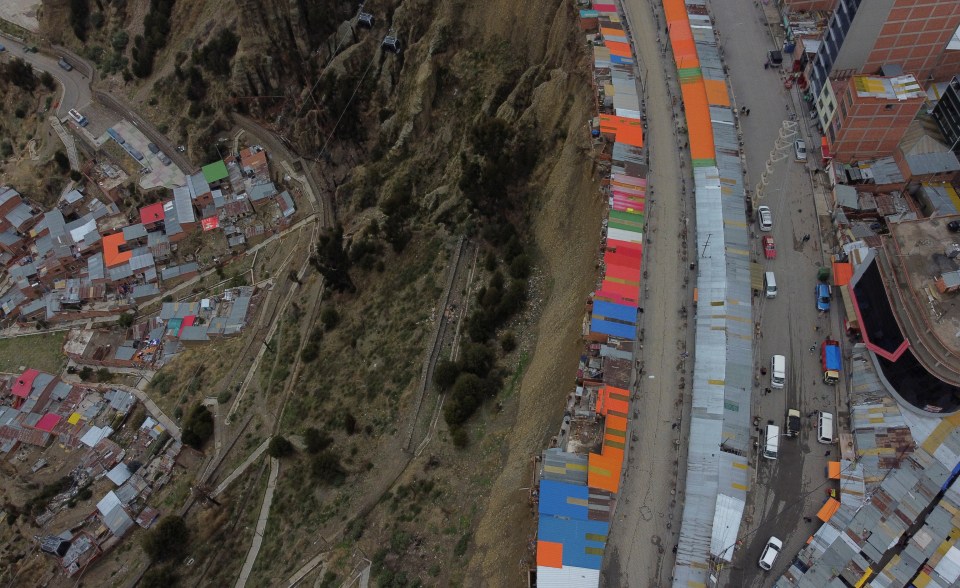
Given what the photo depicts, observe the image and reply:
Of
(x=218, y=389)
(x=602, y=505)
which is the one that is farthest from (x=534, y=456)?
(x=218, y=389)

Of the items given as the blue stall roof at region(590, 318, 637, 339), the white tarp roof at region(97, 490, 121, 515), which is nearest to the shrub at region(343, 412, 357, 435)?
the blue stall roof at region(590, 318, 637, 339)

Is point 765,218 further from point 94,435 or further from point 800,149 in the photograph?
point 94,435

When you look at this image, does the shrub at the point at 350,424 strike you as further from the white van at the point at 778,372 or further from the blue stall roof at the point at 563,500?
the white van at the point at 778,372

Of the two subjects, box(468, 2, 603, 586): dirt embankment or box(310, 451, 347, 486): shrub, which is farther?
box(310, 451, 347, 486): shrub

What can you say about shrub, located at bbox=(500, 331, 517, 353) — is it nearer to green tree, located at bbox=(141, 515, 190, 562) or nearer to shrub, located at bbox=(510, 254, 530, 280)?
shrub, located at bbox=(510, 254, 530, 280)

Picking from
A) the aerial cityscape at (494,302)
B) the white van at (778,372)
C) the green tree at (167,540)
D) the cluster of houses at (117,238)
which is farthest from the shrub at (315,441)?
the white van at (778,372)
